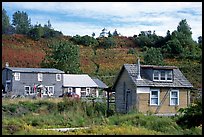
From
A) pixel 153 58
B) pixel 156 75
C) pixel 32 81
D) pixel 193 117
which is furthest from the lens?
pixel 153 58

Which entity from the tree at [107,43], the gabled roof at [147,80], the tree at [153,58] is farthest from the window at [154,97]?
the tree at [107,43]

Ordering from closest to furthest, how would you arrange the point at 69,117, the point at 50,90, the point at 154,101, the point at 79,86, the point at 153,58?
the point at 69,117
the point at 154,101
the point at 50,90
the point at 79,86
the point at 153,58

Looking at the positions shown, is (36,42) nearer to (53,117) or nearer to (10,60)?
(10,60)

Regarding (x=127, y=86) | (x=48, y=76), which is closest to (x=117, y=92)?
(x=127, y=86)

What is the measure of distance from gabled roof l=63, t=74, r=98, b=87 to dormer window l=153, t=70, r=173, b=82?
19.7 m

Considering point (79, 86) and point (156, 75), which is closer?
point (156, 75)

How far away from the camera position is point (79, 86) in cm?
4341

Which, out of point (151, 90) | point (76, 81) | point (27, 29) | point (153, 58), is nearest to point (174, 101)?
point (151, 90)

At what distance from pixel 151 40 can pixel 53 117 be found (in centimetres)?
5516

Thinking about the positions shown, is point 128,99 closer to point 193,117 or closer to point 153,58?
point 193,117

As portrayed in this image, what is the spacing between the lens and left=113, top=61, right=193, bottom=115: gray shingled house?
23.0m

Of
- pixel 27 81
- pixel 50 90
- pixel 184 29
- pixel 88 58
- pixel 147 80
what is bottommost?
pixel 50 90

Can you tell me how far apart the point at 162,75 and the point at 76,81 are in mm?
20779

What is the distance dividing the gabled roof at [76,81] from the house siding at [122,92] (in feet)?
59.6
